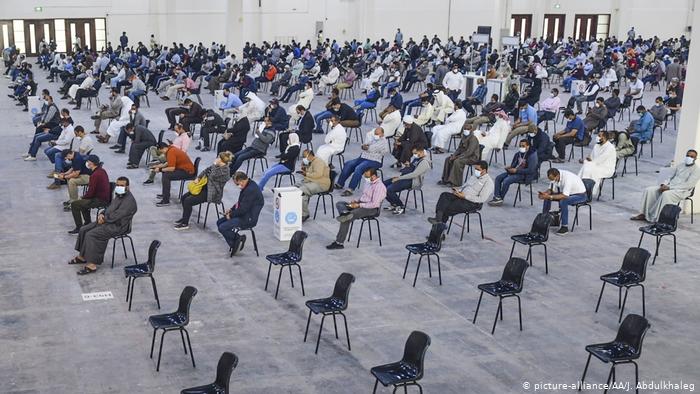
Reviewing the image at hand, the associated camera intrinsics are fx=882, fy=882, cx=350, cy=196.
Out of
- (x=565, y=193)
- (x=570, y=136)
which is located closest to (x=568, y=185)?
(x=565, y=193)

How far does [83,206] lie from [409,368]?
638 centimetres

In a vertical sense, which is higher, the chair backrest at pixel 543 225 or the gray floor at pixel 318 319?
the chair backrest at pixel 543 225

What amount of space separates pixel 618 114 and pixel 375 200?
1373 centimetres

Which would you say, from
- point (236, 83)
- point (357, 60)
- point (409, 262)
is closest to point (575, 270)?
point (409, 262)

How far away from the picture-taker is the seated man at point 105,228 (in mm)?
10445

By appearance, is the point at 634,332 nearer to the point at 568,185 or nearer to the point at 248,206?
the point at 568,185

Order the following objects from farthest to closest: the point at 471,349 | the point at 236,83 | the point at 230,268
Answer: the point at 236,83, the point at 230,268, the point at 471,349

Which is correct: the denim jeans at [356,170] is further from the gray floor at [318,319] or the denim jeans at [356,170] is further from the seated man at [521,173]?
the seated man at [521,173]

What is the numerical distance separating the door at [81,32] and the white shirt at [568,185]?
32761 mm

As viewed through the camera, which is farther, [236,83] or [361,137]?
[236,83]

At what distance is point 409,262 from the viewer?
1102 cm

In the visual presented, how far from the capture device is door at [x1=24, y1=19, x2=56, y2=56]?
40.2 metres

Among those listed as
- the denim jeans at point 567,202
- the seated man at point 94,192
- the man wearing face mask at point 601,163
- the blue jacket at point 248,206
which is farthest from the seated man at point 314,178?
the man wearing face mask at point 601,163

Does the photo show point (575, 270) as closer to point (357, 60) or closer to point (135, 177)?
point (135, 177)
